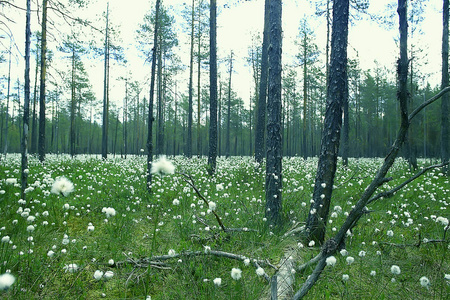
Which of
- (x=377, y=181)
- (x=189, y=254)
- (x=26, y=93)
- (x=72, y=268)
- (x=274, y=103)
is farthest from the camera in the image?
(x=26, y=93)

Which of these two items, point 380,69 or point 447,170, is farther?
point 380,69

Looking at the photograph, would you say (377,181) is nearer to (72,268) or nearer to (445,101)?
(72,268)

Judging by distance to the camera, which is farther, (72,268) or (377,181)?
(72,268)

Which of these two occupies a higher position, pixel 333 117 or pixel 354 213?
pixel 333 117

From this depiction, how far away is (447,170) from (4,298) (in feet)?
49.1

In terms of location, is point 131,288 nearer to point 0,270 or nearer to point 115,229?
point 0,270

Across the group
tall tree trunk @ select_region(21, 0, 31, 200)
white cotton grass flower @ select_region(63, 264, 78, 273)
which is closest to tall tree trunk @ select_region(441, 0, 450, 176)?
white cotton grass flower @ select_region(63, 264, 78, 273)

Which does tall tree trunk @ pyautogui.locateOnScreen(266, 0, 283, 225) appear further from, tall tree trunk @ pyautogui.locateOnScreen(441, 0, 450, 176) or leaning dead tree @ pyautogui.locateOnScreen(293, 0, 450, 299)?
tall tree trunk @ pyautogui.locateOnScreen(441, 0, 450, 176)

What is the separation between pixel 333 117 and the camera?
3.60m

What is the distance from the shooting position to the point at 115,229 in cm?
417

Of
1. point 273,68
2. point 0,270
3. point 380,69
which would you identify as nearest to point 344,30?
point 273,68

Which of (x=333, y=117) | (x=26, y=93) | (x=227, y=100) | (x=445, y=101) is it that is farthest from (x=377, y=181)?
(x=227, y=100)

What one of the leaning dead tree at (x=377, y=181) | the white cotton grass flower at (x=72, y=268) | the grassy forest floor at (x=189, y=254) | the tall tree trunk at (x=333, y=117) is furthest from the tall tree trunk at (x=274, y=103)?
the white cotton grass flower at (x=72, y=268)

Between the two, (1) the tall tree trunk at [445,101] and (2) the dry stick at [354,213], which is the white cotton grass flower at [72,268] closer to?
(2) the dry stick at [354,213]
